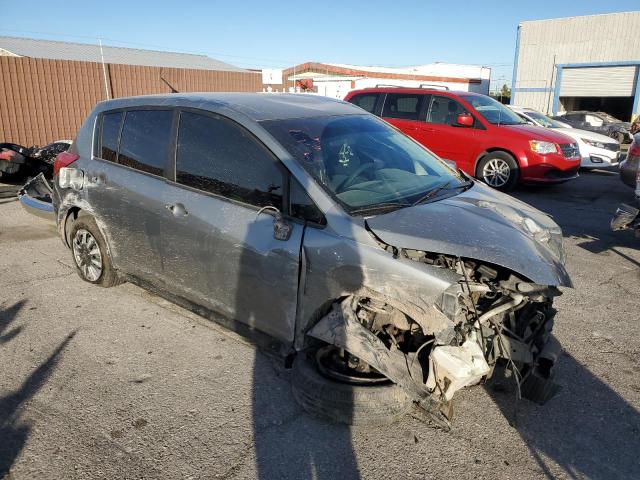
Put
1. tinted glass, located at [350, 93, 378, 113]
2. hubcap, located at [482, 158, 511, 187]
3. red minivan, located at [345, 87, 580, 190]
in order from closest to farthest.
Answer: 1. red minivan, located at [345, 87, 580, 190]
2. hubcap, located at [482, 158, 511, 187]
3. tinted glass, located at [350, 93, 378, 113]

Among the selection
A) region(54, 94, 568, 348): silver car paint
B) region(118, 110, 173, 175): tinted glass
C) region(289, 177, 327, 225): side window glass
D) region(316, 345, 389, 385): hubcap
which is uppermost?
region(118, 110, 173, 175): tinted glass

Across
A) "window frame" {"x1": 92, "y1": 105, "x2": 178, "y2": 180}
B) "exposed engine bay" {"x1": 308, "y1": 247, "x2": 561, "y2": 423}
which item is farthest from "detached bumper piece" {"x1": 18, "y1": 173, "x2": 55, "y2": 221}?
"exposed engine bay" {"x1": 308, "y1": 247, "x2": 561, "y2": 423}

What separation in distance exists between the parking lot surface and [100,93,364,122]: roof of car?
170cm

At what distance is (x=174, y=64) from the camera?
93.7 feet

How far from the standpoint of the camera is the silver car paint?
2.68 meters

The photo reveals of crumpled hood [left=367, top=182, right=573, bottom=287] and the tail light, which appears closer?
crumpled hood [left=367, top=182, right=573, bottom=287]

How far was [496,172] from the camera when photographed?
30.9 ft

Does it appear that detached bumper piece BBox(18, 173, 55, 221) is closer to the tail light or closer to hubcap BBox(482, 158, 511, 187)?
the tail light

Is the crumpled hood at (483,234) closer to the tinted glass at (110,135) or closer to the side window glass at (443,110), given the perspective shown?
the tinted glass at (110,135)

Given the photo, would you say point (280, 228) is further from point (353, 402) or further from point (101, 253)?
point (101, 253)

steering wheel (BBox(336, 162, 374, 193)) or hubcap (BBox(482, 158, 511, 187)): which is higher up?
steering wheel (BBox(336, 162, 374, 193))

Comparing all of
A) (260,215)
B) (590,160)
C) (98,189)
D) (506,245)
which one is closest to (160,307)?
A: (98,189)

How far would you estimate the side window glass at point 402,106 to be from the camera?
10000 millimetres

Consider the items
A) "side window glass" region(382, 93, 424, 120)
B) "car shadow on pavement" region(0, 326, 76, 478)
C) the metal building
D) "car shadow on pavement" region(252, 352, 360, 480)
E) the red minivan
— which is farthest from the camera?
the metal building
